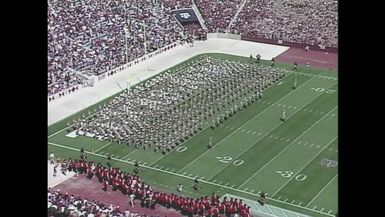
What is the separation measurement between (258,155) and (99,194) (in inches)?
257

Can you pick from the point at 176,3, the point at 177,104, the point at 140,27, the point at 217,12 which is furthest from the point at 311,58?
the point at 176,3

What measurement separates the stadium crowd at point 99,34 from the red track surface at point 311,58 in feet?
23.4

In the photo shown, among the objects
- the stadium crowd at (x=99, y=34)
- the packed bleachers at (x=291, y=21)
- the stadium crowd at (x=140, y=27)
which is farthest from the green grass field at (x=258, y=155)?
the packed bleachers at (x=291, y=21)

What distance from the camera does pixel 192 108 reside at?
100 ft

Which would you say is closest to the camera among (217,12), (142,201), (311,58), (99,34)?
(142,201)

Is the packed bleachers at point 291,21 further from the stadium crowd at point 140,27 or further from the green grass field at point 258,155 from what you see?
the green grass field at point 258,155

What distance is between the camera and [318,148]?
88.1ft

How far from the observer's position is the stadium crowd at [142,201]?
806 inches

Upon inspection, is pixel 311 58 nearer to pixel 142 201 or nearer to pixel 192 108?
pixel 192 108

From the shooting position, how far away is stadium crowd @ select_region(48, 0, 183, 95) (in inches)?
1427

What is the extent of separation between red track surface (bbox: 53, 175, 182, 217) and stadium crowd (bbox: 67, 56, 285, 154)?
12.0 feet
